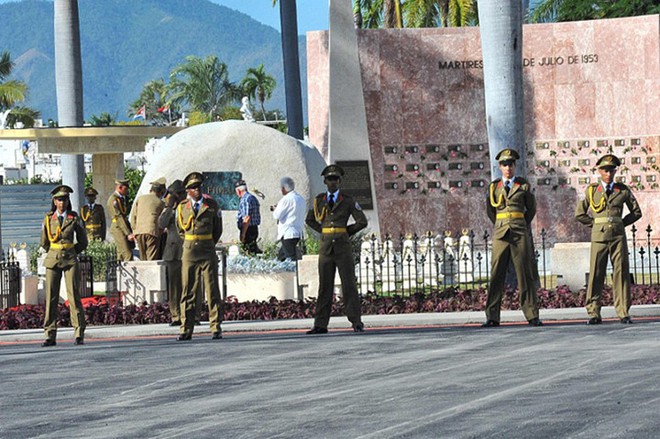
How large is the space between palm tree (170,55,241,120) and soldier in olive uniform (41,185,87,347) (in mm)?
121300

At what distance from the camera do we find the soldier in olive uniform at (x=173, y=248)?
→ 60.2ft

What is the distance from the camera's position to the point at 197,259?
17.4m

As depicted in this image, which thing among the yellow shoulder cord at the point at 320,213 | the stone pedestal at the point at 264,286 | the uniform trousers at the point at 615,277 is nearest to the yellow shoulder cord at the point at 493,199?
the uniform trousers at the point at 615,277

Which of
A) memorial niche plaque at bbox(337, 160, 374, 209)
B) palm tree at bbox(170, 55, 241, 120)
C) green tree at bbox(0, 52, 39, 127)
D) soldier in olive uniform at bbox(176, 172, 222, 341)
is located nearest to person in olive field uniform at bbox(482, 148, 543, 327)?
soldier in olive uniform at bbox(176, 172, 222, 341)

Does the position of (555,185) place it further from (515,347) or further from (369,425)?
(369,425)

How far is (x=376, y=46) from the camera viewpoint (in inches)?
1239

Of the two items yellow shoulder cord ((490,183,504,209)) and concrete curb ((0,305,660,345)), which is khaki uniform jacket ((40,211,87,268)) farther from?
yellow shoulder cord ((490,183,504,209))

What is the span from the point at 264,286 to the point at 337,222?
14.3 ft

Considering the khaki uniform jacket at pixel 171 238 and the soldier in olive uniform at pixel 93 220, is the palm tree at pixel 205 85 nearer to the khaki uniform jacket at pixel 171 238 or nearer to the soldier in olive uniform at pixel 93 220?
the soldier in olive uniform at pixel 93 220

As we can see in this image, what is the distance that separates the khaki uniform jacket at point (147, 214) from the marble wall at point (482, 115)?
8231 millimetres

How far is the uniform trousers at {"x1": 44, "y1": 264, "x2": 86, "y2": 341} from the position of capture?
1755cm

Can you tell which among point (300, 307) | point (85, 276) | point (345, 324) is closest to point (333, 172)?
point (345, 324)

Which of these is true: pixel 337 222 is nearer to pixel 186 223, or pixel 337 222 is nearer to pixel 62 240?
pixel 186 223

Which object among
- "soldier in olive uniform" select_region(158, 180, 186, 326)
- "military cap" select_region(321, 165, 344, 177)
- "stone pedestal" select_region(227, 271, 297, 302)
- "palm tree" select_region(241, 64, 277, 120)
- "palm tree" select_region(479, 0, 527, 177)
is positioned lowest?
"stone pedestal" select_region(227, 271, 297, 302)
